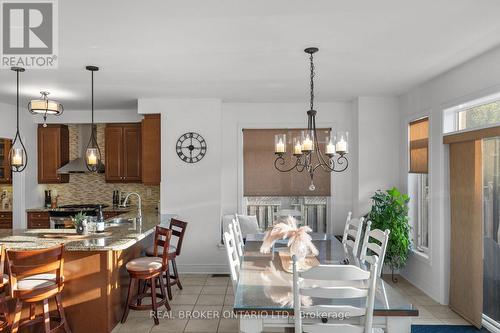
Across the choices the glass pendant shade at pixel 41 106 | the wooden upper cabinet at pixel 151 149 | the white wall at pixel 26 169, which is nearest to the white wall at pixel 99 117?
the white wall at pixel 26 169

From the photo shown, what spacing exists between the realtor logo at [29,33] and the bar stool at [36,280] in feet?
5.47

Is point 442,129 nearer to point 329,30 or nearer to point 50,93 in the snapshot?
point 329,30

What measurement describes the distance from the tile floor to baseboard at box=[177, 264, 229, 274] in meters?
0.45

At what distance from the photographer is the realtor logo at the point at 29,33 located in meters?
2.49

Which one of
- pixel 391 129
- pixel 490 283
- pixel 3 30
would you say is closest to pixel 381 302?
pixel 490 283

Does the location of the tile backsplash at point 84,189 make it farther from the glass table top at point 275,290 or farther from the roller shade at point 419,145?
the roller shade at point 419,145

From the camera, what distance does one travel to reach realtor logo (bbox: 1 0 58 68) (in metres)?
2.49

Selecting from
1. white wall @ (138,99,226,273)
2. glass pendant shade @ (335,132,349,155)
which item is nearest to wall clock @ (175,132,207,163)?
white wall @ (138,99,226,273)

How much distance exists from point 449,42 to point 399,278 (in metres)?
3.49

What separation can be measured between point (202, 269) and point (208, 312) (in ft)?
5.31

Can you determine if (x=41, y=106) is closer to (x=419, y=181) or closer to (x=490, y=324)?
(x=419, y=181)

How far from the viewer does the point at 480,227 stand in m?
3.70

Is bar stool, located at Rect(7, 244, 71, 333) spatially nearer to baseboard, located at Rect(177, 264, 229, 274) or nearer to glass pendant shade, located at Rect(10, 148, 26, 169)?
glass pendant shade, located at Rect(10, 148, 26, 169)

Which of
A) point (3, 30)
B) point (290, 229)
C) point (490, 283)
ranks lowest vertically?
point (490, 283)
